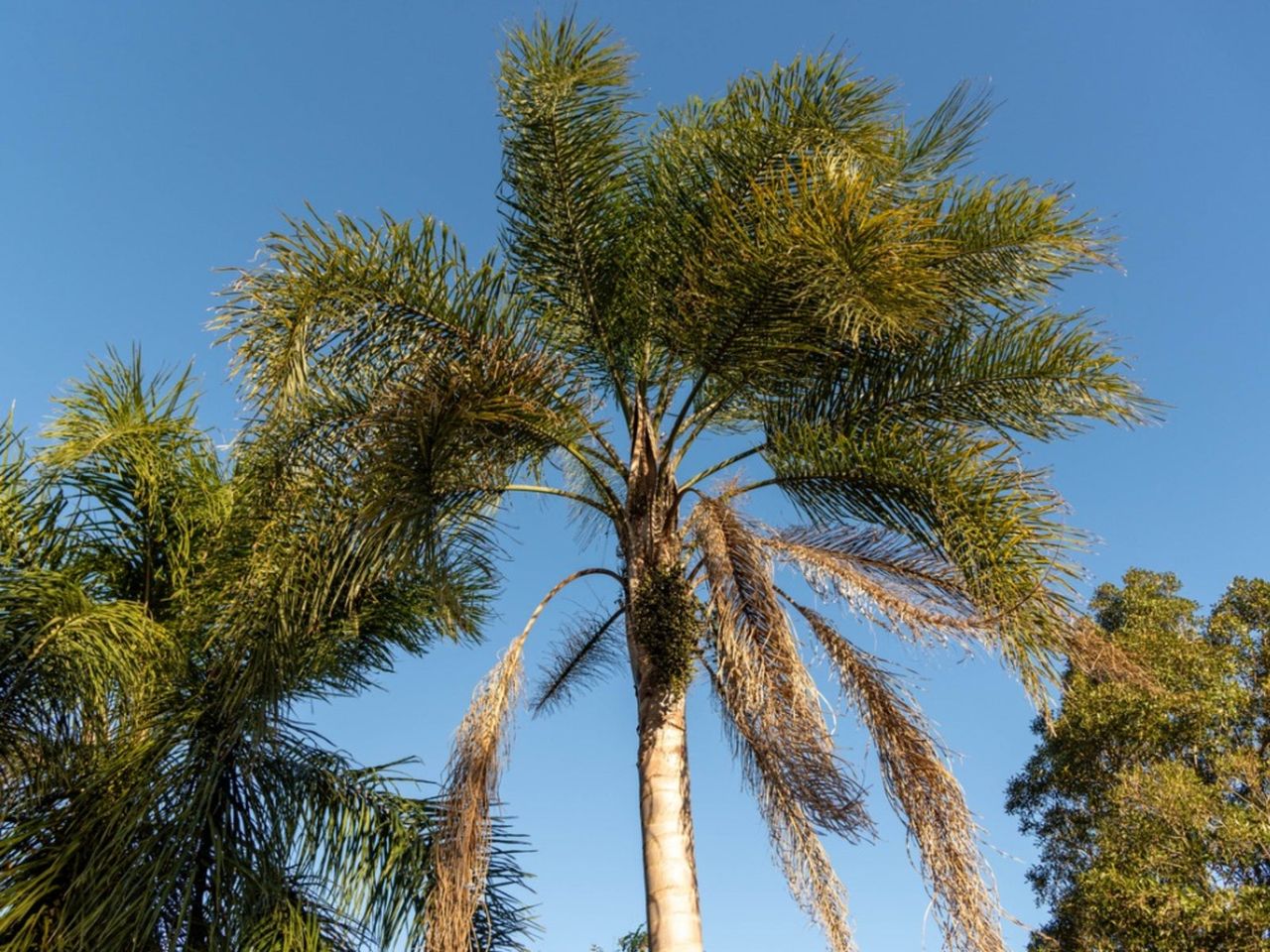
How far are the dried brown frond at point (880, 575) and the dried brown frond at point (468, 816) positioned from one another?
1.73 m

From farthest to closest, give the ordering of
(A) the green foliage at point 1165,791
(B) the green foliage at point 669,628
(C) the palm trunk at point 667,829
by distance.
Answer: (A) the green foliage at point 1165,791
(B) the green foliage at point 669,628
(C) the palm trunk at point 667,829

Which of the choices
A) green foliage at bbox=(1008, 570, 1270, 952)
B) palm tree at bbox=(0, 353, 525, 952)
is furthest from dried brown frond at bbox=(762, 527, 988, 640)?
green foliage at bbox=(1008, 570, 1270, 952)

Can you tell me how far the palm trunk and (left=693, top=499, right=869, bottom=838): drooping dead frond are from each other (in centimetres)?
41

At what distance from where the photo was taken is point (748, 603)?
5.54m

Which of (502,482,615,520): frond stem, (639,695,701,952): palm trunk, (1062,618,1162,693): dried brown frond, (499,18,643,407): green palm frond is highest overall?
(499,18,643,407): green palm frond

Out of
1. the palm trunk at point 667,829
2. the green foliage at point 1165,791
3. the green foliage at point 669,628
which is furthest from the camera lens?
the green foliage at point 1165,791

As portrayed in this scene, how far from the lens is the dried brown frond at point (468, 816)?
18.1ft

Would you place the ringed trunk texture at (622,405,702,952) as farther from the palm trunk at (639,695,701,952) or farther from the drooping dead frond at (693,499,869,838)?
the drooping dead frond at (693,499,869,838)

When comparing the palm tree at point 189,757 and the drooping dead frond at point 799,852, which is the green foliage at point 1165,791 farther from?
the palm tree at point 189,757

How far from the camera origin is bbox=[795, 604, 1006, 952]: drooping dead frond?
5.45 metres

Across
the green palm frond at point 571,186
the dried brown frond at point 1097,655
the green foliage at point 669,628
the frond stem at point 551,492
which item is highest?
the green palm frond at point 571,186

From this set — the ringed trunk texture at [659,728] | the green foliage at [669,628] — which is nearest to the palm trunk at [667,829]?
the ringed trunk texture at [659,728]

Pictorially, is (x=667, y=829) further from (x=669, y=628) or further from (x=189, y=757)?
(x=189, y=757)

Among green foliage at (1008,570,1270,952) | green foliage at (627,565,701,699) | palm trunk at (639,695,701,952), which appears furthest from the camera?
green foliage at (1008,570,1270,952)
